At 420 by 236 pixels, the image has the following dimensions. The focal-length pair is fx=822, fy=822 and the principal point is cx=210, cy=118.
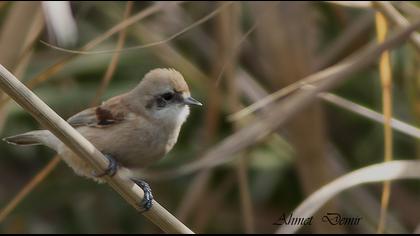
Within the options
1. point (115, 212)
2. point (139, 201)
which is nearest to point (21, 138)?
point (139, 201)

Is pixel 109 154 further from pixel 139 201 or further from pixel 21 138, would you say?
pixel 139 201

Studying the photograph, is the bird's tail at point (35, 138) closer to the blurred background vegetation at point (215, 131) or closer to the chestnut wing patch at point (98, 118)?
the chestnut wing patch at point (98, 118)

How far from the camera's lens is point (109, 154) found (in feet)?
9.41

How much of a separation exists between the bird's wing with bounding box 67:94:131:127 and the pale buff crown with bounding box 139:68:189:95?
135mm

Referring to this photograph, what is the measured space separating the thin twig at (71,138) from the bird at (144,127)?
56cm

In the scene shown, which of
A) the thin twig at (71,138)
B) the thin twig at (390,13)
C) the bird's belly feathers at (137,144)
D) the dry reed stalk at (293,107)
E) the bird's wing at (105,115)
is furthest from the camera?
the bird's wing at (105,115)

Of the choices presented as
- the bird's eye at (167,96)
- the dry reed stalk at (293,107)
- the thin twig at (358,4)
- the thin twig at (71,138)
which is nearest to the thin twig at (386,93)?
the thin twig at (358,4)

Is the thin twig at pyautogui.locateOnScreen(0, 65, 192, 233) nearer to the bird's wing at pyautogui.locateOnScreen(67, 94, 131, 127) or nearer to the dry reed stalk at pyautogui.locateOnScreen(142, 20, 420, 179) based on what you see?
the dry reed stalk at pyautogui.locateOnScreen(142, 20, 420, 179)

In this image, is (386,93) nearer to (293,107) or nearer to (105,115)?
(293,107)

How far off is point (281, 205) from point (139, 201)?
2420 mm

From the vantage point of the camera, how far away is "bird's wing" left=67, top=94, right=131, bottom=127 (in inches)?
119

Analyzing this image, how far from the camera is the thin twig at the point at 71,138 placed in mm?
1864

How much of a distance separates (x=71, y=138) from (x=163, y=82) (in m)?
0.97

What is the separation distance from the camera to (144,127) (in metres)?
2.91
